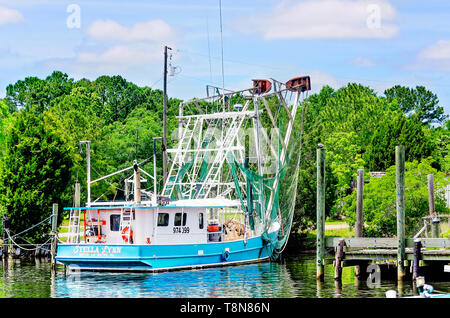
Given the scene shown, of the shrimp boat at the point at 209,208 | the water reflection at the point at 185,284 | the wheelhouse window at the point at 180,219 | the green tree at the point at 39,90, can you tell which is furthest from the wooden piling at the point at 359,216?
the green tree at the point at 39,90

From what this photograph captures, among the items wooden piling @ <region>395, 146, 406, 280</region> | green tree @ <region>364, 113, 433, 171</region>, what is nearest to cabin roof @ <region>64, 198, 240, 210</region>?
wooden piling @ <region>395, 146, 406, 280</region>

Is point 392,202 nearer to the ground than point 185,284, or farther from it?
farther from it

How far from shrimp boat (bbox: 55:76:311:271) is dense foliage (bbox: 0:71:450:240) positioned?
4907 mm

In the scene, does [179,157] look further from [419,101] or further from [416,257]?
[419,101]

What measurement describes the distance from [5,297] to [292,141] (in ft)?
66.3

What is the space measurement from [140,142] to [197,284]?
1624 inches

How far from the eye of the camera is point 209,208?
46625 mm

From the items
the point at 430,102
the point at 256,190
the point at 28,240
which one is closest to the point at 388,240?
the point at 256,190

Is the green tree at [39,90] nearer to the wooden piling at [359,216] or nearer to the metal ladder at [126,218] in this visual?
the metal ladder at [126,218]

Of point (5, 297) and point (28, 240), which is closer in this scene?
point (5, 297)

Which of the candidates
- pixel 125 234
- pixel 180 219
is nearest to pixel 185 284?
pixel 125 234

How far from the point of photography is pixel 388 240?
3575cm
